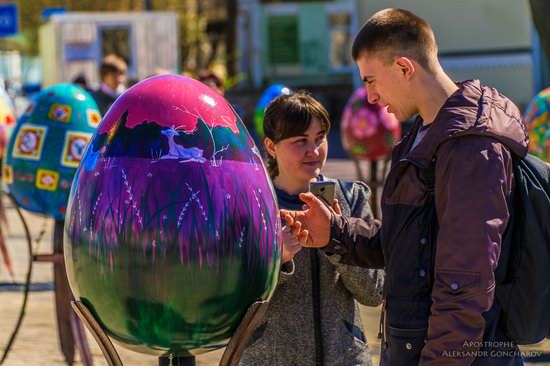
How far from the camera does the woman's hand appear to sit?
3252 millimetres

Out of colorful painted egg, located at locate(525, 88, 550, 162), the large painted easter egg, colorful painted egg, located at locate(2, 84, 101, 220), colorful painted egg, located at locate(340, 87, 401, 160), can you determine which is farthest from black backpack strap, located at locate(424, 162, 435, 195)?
colorful painted egg, located at locate(340, 87, 401, 160)

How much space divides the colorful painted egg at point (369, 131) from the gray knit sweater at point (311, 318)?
594 cm

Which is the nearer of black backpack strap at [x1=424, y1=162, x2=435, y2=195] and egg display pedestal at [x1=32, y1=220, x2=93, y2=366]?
black backpack strap at [x1=424, y1=162, x2=435, y2=195]

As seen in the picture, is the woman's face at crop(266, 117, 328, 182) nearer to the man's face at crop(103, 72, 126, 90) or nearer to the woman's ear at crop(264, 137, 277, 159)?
the woman's ear at crop(264, 137, 277, 159)

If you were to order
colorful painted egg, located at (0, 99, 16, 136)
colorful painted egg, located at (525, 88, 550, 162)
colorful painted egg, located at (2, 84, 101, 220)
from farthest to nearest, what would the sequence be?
1. colorful painted egg, located at (0, 99, 16, 136)
2. colorful painted egg, located at (525, 88, 550, 162)
3. colorful painted egg, located at (2, 84, 101, 220)

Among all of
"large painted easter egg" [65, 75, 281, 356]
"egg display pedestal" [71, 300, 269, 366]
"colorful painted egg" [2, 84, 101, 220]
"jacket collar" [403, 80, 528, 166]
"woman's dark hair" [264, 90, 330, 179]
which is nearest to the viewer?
"large painted easter egg" [65, 75, 281, 356]

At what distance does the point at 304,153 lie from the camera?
148 inches

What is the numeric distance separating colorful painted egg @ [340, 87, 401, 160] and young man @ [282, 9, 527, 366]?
6467 mm

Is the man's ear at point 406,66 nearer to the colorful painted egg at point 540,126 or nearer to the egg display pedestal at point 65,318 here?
the egg display pedestal at point 65,318

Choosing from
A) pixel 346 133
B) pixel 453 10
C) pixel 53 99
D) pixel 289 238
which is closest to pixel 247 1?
pixel 453 10

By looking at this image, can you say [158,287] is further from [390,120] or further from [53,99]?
[390,120]

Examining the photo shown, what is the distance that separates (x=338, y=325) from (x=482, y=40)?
29.3 meters

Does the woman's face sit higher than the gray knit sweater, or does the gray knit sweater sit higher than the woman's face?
the woman's face

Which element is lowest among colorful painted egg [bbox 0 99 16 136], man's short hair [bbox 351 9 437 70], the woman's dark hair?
colorful painted egg [bbox 0 99 16 136]
